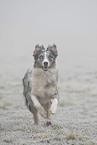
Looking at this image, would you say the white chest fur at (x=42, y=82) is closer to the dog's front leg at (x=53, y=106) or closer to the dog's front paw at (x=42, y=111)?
the dog's front leg at (x=53, y=106)

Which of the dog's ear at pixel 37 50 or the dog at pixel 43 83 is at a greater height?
the dog's ear at pixel 37 50

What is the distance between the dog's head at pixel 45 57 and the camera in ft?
28.7

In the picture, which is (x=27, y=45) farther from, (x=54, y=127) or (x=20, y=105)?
(x=54, y=127)

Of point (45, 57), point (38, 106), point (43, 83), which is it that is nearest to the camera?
point (45, 57)

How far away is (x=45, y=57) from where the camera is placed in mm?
8766

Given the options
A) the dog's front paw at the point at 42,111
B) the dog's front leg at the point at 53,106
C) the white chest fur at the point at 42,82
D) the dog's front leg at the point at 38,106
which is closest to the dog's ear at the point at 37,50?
the white chest fur at the point at 42,82

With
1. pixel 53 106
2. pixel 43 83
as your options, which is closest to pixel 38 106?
pixel 53 106

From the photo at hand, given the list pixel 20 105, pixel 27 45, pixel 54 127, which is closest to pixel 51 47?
pixel 54 127

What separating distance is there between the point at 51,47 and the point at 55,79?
34.5 inches

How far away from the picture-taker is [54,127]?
8.94m

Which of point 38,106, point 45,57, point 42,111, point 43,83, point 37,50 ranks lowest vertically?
point 42,111

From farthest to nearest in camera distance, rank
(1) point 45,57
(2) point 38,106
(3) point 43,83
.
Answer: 1. (3) point 43,83
2. (2) point 38,106
3. (1) point 45,57

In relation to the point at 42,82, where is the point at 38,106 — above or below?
below

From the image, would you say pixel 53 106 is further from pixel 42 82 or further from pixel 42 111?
pixel 42 82
